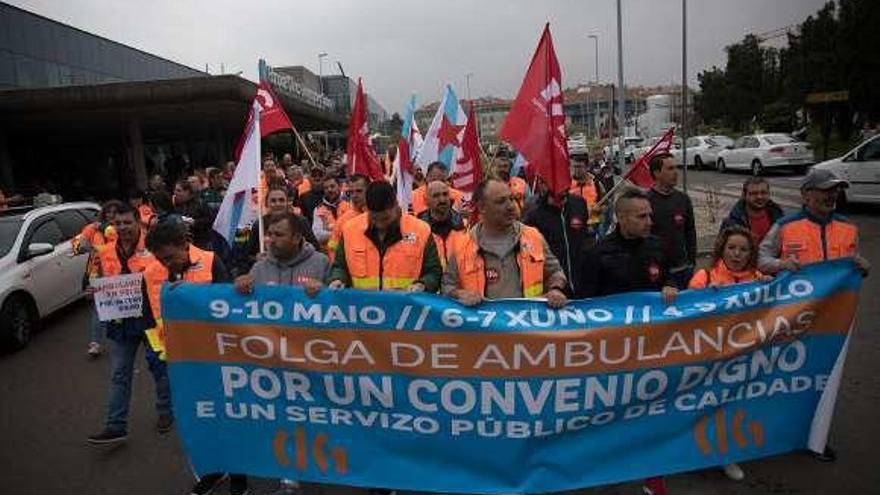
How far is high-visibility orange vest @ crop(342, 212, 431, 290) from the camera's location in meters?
4.14

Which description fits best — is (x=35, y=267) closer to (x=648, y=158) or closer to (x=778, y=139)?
(x=648, y=158)

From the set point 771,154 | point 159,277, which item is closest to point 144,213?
point 159,277

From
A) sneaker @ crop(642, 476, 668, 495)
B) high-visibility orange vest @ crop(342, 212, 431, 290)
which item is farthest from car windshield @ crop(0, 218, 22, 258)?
sneaker @ crop(642, 476, 668, 495)

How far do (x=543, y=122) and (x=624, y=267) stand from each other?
1704mm

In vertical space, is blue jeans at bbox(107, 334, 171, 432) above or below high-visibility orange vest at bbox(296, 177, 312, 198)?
below

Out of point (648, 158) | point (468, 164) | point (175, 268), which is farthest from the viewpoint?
point (468, 164)

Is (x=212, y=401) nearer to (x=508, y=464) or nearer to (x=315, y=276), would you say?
(x=315, y=276)

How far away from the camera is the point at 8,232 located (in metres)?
8.20

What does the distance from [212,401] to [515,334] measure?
70.9 inches

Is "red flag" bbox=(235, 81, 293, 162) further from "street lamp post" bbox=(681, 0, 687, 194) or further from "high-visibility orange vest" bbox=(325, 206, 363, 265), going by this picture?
"street lamp post" bbox=(681, 0, 687, 194)

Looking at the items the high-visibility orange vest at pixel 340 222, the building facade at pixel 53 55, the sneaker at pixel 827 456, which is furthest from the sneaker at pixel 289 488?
the building facade at pixel 53 55

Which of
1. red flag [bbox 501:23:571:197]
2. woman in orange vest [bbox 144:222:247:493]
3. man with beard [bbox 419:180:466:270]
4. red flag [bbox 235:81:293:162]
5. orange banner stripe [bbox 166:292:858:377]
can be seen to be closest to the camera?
orange banner stripe [bbox 166:292:858:377]

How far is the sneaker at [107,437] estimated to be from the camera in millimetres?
4840

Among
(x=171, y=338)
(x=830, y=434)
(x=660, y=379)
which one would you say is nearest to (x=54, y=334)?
(x=171, y=338)
